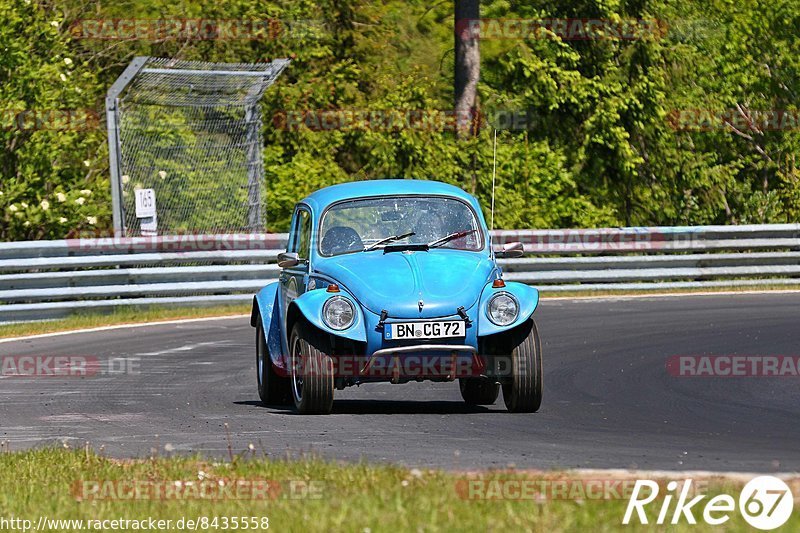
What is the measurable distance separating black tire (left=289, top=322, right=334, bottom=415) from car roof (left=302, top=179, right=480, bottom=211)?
133 centimetres

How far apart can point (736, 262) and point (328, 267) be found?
1368 centimetres

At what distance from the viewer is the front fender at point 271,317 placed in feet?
36.0

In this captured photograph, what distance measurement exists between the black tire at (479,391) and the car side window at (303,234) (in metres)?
1.57

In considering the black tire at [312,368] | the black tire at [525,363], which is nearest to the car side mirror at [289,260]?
the black tire at [312,368]

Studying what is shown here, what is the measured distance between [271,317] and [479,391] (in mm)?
1744

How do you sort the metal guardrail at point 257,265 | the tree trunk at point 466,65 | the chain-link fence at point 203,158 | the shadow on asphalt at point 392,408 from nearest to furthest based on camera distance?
the shadow on asphalt at point 392,408 → the metal guardrail at point 257,265 → the chain-link fence at point 203,158 → the tree trunk at point 466,65

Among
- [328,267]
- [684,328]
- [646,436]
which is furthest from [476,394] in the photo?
[684,328]

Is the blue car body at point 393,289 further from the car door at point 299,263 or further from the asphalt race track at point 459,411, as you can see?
the asphalt race track at point 459,411

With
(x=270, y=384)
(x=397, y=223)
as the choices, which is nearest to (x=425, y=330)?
(x=397, y=223)

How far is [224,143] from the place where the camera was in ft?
72.8

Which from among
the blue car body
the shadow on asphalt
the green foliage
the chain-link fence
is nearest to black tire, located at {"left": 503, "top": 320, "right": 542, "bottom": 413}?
the blue car body

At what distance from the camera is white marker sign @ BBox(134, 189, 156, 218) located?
65.5 ft

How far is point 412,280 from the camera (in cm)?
996

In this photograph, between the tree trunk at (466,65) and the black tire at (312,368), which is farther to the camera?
the tree trunk at (466,65)
